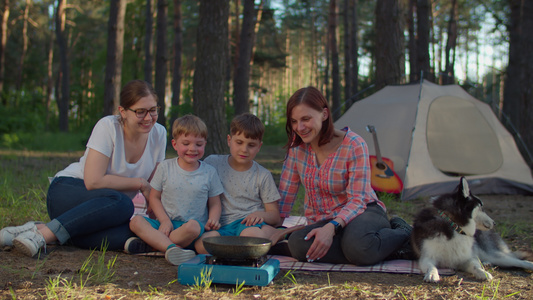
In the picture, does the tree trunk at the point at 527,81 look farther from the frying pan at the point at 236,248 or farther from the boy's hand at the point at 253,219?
the frying pan at the point at 236,248

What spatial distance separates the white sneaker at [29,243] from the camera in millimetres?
3119

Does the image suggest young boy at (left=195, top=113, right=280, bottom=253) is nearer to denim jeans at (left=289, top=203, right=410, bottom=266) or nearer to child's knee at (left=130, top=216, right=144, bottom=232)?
denim jeans at (left=289, top=203, right=410, bottom=266)

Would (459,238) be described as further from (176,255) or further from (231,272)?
(176,255)

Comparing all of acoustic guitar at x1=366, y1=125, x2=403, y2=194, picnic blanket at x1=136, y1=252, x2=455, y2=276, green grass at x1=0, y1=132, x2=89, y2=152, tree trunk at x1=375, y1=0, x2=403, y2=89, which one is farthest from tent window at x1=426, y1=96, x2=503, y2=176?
Result: green grass at x1=0, y1=132, x2=89, y2=152

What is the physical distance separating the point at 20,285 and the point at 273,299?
4.34 feet

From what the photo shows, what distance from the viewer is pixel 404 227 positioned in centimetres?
371

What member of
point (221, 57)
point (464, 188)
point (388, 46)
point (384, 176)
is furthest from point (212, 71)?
point (464, 188)

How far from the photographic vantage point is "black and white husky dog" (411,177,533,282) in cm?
308

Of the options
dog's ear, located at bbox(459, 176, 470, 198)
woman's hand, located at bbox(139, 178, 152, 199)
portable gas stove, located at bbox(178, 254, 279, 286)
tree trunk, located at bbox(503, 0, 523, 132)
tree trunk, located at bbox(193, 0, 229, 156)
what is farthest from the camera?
tree trunk, located at bbox(503, 0, 523, 132)

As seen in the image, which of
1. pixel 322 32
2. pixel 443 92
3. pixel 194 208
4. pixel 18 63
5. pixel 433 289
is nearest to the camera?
pixel 433 289

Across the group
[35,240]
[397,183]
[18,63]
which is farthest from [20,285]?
[18,63]

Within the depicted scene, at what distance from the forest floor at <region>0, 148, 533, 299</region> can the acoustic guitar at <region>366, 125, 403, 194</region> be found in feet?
11.0

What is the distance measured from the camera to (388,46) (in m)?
9.04

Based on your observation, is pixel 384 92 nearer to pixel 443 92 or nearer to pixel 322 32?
pixel 443 92
